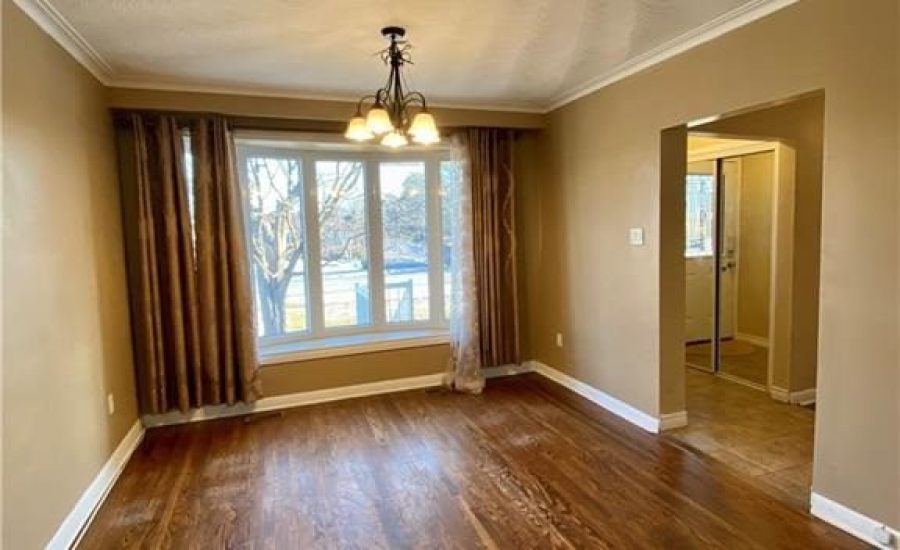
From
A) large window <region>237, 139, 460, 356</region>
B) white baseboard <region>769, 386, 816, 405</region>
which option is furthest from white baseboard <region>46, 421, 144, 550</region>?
white baseboard <region>769, 386, 816, 405</region>

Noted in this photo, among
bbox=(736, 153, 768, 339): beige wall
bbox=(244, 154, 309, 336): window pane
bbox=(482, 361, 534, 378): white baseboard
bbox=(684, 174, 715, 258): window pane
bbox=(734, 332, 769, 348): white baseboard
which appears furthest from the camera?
bbox=(734, 332, 769, 348): white baseboard

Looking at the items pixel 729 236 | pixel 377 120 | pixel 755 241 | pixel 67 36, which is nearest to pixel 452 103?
pixel 377 120

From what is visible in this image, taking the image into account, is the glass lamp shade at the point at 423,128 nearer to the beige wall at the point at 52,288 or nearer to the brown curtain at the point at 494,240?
the beige wall at the point at 52,288

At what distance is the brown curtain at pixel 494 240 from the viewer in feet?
15.0

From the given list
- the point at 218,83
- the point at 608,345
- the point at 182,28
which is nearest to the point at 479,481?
the point at 608,345

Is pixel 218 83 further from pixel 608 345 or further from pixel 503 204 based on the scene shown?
pixel 608 345

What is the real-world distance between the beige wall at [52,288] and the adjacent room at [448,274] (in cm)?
2

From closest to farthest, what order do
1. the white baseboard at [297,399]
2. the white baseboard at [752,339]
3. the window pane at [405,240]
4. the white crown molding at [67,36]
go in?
the white crown molding at [67,36] → the white baseboard at [297,399] → the window pane at [405,240] → the white baseboard at [752,339]

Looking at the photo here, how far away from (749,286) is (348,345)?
13.1ft

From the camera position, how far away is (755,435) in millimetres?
3486

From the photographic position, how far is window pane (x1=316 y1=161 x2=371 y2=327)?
183 inches

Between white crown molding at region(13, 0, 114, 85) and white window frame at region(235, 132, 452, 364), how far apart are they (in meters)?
1.05

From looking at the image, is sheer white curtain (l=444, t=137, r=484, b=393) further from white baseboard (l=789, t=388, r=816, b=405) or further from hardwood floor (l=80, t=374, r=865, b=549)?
white baseboard (l=789, t=388, r=816, b=405)

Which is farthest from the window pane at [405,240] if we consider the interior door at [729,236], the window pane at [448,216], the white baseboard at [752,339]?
the white baseboard at [752,339]
